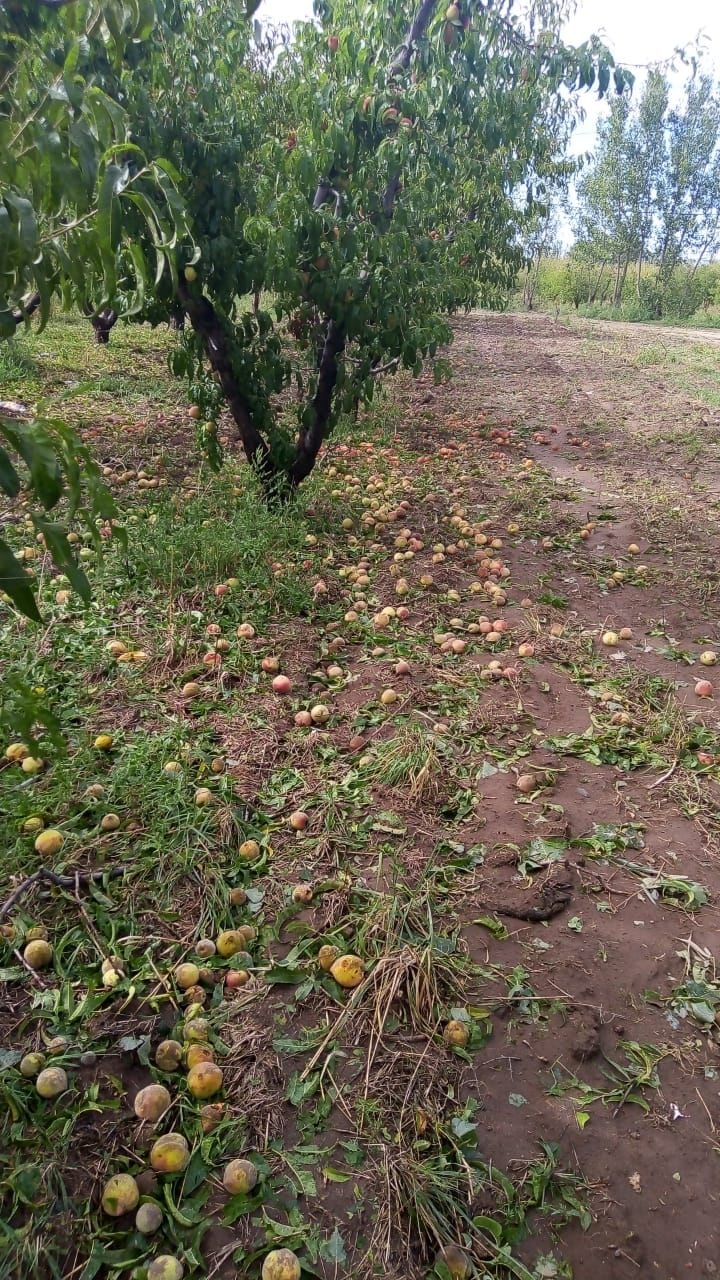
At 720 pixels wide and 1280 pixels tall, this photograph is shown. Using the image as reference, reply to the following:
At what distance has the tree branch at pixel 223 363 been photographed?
4.44 metres

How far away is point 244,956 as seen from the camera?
209cm

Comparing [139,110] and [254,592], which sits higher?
[139,110]

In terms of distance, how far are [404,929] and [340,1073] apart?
0.44 meters

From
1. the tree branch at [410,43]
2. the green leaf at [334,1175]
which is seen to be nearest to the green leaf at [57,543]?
the green leaf at [334,1175]

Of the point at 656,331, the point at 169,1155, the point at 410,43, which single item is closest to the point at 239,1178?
the point at 169,1155

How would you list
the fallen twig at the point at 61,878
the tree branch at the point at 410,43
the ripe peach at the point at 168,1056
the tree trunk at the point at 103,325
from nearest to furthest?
the ripe peach at the point at 168,1056, the fallen twig at the point at 61,878, the tree branch at the point at 410,43, the tree trunk at the point at 103,325

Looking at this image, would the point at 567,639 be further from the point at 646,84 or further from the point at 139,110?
the point at 646,84

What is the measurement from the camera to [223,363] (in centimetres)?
472

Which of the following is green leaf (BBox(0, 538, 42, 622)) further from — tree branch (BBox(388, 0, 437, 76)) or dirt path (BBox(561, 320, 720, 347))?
dirt path (BBox(561, 320, 720, 347))

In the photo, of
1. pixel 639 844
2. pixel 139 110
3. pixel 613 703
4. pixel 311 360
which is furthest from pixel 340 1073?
pixel 311 360

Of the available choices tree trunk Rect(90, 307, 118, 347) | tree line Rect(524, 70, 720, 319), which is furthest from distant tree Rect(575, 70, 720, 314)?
tree trunk Rect(90, 307, 118, 347)

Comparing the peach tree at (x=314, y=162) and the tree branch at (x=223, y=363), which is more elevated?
the peach tree at (x=314, y=162)

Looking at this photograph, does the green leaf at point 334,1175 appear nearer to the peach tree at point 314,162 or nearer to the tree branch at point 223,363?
the peach tree at point 314,162

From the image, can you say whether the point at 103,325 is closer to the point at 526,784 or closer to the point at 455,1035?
the point at 526,784
